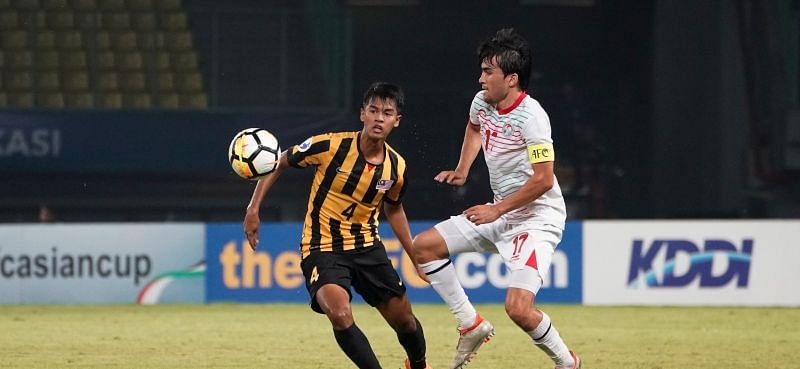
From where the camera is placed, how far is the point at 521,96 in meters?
7.17

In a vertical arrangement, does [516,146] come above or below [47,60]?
above

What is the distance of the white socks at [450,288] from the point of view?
756 centimetres

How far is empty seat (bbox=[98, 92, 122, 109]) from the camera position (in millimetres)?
15445

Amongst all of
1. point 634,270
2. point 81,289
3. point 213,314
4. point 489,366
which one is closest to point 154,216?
point 81,289

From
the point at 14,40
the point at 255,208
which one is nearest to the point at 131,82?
the point at 14,40

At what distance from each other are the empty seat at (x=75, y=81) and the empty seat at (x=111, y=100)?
0.93ft

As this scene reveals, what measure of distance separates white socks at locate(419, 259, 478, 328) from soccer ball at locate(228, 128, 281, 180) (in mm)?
1034

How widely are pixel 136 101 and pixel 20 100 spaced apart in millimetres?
1225

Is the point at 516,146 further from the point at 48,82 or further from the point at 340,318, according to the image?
the point at 48,82

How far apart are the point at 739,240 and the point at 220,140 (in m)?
5.45

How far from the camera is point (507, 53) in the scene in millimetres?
7043

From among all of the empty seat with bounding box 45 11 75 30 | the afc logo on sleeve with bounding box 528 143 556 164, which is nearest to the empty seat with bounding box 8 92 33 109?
the empty seat with bounding box 45 11 75 30

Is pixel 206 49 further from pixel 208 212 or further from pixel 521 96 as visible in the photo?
pixel 521 96

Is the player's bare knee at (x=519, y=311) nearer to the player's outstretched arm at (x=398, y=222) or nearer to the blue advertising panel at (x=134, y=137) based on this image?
the player's outstretched arm at (x=398, y=222)
